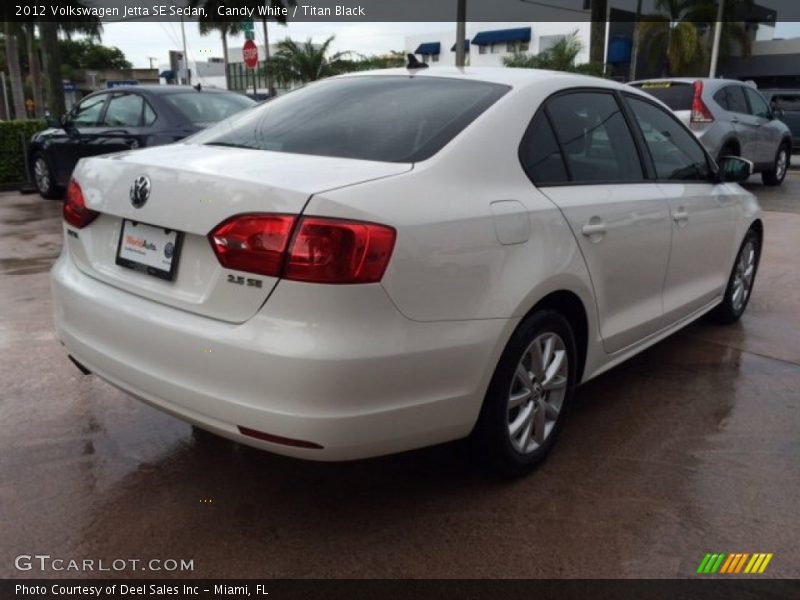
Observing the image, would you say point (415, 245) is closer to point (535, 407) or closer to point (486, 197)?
point (486, 197)

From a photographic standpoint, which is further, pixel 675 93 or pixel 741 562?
pixel 675 93

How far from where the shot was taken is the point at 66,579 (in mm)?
2387

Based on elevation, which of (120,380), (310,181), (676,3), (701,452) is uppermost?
(676,3)

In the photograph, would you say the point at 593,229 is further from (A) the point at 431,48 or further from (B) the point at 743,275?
(A) the point at 431,48

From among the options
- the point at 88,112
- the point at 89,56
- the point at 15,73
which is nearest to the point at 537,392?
the point at 88,112

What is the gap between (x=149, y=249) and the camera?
102 inches

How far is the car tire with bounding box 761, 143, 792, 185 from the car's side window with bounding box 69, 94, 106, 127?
1056 centimetres

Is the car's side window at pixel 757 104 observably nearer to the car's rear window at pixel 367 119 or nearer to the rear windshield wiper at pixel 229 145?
the car's rear window at pixel 367 119

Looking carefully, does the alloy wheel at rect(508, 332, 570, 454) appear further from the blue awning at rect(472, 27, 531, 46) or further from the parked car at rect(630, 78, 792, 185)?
the blue awning at rect(472, 27, 531, 46)

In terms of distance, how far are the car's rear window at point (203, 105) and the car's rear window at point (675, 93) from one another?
5.93 meters

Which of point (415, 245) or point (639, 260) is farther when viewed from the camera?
point (639, 260)

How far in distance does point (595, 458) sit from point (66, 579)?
2055 mm

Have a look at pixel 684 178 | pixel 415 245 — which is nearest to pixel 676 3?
pixel 684 178

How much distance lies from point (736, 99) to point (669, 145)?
28.6 feet
